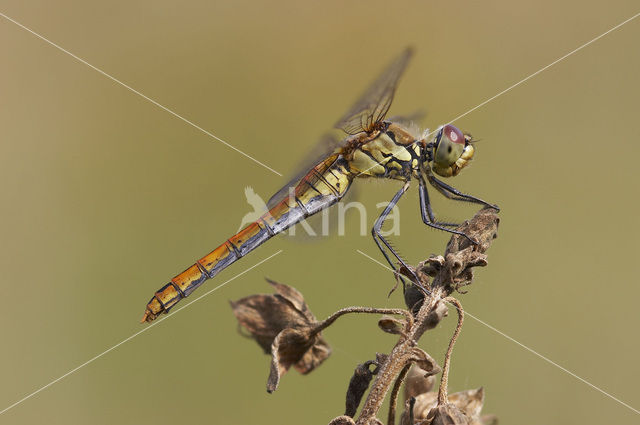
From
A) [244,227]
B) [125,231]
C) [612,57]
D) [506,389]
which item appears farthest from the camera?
[612,57]

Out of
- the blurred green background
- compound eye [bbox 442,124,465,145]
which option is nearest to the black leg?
the blurred green background

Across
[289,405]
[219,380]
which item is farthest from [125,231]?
[289,405]

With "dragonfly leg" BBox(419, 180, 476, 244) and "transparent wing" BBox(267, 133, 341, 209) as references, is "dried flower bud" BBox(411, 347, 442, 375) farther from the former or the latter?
"transparent wing" BBox(267, 133, 341, 209)

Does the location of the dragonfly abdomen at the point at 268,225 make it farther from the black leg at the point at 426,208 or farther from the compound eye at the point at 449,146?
the compound eye at the point at 449,146

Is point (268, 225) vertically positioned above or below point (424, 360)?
above

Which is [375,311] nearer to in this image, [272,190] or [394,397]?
[394,397]

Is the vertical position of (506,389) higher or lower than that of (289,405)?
lower

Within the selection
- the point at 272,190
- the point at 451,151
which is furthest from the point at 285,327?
the point at 272,190

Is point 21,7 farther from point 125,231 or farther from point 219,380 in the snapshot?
point 219,380
